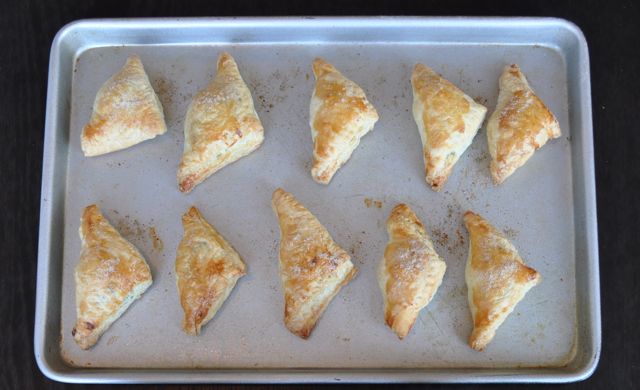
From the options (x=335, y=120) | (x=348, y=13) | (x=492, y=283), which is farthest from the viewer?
(x=348, y=13)

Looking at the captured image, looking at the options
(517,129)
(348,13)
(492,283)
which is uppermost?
(348,13)

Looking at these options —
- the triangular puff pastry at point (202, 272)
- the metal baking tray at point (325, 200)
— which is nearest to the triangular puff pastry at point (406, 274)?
the metal baking tray at point (325, 200)

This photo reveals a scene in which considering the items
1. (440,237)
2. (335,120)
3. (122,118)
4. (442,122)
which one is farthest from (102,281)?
(442,122)

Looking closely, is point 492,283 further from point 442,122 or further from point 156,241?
point 156,241

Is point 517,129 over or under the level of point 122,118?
under

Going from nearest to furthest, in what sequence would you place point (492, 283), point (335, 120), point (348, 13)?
point (492, 283), point (335, 120), point (348, 13)

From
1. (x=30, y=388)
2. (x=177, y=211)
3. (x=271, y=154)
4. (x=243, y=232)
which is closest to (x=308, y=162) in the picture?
(x=271, y=154)

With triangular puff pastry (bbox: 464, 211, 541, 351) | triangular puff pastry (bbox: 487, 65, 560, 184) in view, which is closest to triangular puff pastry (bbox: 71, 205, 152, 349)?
triangular puff pastry (bbox: 464, 211, 541, 351)
